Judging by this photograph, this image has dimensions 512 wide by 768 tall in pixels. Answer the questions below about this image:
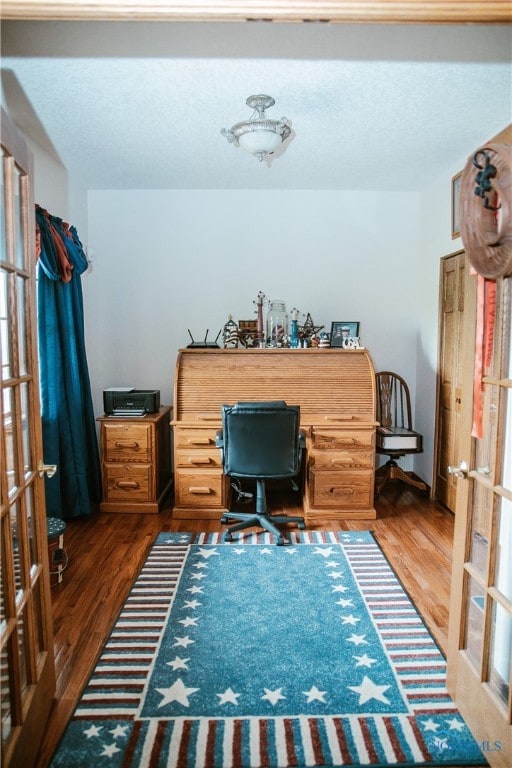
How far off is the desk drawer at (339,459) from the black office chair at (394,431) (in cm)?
45

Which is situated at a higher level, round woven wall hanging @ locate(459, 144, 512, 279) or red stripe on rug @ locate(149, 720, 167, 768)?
round woven wall hanging @ locate(459, 144, 512, 279)

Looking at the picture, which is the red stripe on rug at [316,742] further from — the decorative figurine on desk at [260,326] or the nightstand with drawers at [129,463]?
the decorative figurine on desk at [260,326]

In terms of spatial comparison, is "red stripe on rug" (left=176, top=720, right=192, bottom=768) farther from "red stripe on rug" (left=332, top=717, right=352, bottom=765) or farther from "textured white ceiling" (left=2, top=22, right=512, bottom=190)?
"textured white ceiling" (left=2, top=22, right=512, bottom=190)

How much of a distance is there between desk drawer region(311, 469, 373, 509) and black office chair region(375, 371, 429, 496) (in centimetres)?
35

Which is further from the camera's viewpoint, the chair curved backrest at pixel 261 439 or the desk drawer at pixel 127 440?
the desk drawer at pixel 127 440

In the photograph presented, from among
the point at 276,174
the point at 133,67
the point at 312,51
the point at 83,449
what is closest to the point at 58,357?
the point at 83,449

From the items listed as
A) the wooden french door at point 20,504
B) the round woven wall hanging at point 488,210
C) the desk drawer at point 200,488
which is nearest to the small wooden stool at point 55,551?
the wooden french door at point 20,504

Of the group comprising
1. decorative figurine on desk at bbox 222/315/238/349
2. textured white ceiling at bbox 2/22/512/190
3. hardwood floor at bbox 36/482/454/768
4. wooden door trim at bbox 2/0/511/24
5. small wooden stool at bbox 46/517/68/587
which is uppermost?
textured white ceiling at bbox 2/22/512/190

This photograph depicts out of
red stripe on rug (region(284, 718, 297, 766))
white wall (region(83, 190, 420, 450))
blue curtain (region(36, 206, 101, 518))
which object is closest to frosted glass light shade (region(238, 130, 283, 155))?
blue curtain (region(36, 206, 101, 518))

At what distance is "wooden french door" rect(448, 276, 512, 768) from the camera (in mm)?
1476

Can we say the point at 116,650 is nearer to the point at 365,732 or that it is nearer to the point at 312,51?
the point at 365,732

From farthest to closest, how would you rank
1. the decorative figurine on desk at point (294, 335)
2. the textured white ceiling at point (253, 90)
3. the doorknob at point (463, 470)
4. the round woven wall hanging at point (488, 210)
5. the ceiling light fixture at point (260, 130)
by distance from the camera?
the decorative figurine on desk at point (294, 335), the ceiling light fixture at point (260, 130), the textured white ceiling at point (253, 90), the doorknob at point (463, 470), the round woven wall hanging at point (488, 210)

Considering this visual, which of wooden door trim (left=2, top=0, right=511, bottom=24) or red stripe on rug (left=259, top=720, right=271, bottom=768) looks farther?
red stripe on rug (left=259, top=720, right=271, bottom=768)

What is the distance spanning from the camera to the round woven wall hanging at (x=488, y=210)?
1361 mm
